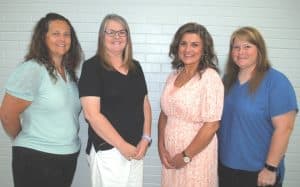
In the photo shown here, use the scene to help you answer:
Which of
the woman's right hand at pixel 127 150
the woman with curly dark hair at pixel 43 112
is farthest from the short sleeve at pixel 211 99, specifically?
the woman with curly dark hair at pixel 43 112

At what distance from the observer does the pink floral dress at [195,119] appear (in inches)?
68.1

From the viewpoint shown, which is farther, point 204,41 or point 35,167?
point 204,41

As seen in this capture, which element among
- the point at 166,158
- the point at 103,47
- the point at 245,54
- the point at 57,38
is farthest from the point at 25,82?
the point at 245,54

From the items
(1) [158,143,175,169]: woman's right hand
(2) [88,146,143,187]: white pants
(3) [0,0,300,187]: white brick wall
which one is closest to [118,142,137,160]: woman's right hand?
(2) [88,146,143,187]: white pants

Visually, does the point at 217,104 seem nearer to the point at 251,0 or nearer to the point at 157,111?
the point at 157,111

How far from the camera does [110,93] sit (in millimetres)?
1709

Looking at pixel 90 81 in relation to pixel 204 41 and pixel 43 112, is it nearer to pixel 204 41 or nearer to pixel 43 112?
pixel 43 112

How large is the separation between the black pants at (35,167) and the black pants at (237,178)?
1.12 m

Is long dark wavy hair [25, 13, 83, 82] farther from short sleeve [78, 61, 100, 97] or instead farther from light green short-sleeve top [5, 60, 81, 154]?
short sleeve [78, 61, 100, 97]

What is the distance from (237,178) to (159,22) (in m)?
1.58

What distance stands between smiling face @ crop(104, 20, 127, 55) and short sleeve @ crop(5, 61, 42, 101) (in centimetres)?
47

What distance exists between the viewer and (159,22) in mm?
2627

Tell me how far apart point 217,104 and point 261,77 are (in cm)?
36

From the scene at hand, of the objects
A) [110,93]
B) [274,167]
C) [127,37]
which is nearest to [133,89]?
[110,93]
